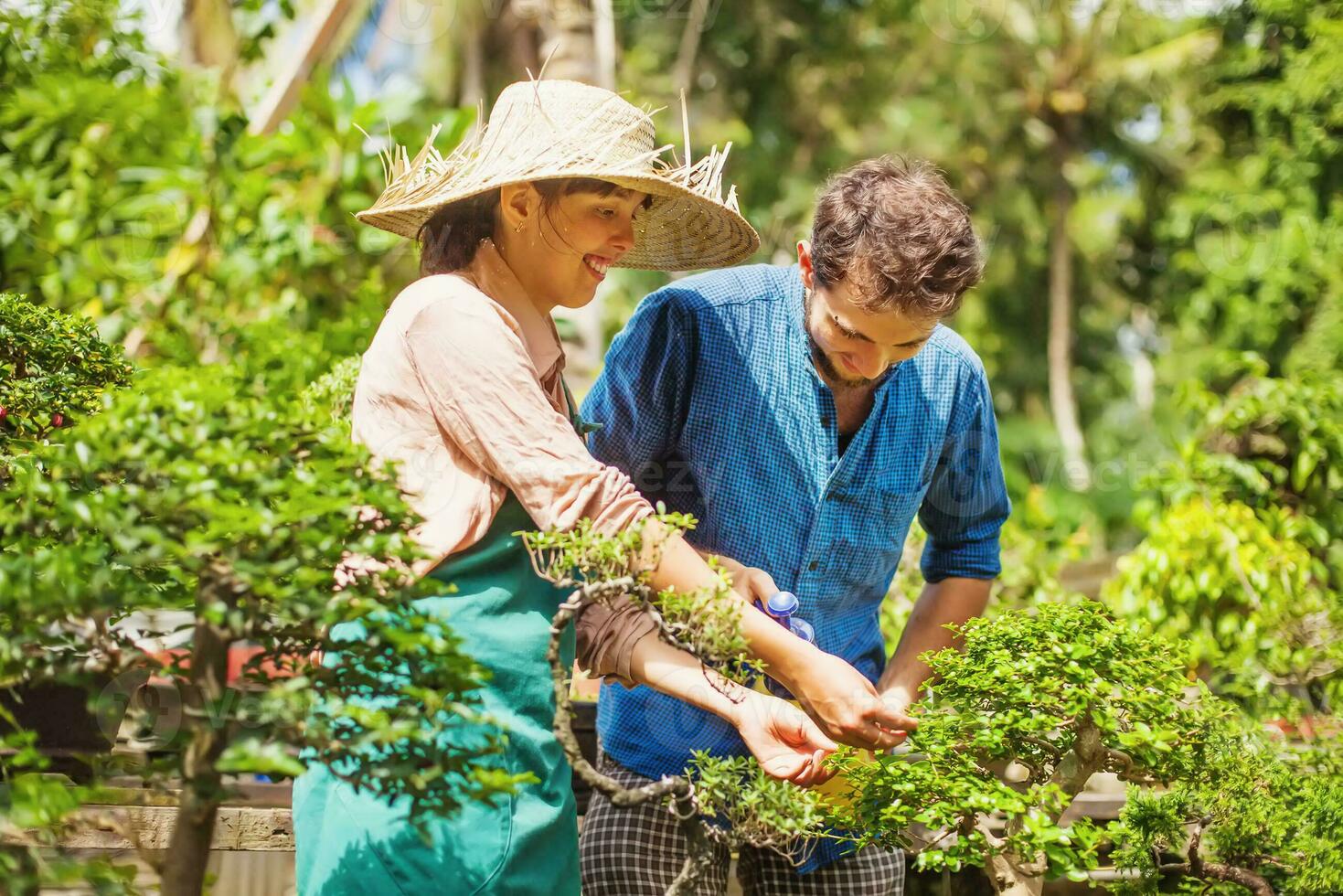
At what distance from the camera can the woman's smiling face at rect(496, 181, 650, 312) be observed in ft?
5.68

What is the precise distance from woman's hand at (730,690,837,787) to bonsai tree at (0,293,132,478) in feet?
3.66

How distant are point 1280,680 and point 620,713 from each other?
2.04 metres

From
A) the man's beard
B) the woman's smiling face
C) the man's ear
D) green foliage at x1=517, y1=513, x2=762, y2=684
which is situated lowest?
green foliage at x1=517, y1=513, x2=762, y2=684

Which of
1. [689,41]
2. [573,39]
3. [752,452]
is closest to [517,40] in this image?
[689,41]

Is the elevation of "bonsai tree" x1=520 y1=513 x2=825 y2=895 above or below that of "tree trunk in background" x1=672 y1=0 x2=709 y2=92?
below

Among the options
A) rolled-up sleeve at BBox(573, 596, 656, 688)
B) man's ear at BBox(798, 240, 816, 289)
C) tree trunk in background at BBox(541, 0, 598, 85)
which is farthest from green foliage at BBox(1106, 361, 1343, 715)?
tree trunk in background at BBox(541, 0, 598, 85)

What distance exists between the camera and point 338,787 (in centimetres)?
156

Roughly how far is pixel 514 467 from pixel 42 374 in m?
0.92

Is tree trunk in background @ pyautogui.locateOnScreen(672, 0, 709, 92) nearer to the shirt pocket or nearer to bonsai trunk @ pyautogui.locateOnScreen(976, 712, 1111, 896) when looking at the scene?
the shirt pocket

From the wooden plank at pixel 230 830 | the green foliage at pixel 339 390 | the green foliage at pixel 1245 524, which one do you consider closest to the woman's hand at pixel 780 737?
the wooden plank at pixel 230 830

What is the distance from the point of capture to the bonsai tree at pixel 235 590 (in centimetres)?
136

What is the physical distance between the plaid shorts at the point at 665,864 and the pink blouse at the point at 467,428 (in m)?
0.73

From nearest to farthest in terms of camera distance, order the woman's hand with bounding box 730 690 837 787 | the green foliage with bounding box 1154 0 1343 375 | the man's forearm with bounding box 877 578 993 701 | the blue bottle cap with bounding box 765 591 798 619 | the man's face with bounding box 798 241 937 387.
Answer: the woman's hand with bounding box 730 690 837 787 → the blue bottle cap with bounding box 765 591 798 619 → the man's face with bounding box 798 241 937 387 → the man's forearm with bounding box 877 578 993 701 → the green foliage with bounding box 1154 0 1343 375

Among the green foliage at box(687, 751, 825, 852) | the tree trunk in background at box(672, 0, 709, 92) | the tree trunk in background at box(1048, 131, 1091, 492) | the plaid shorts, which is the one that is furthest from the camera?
the tree trunk in background at box(1048, 131, 1091, 492)
